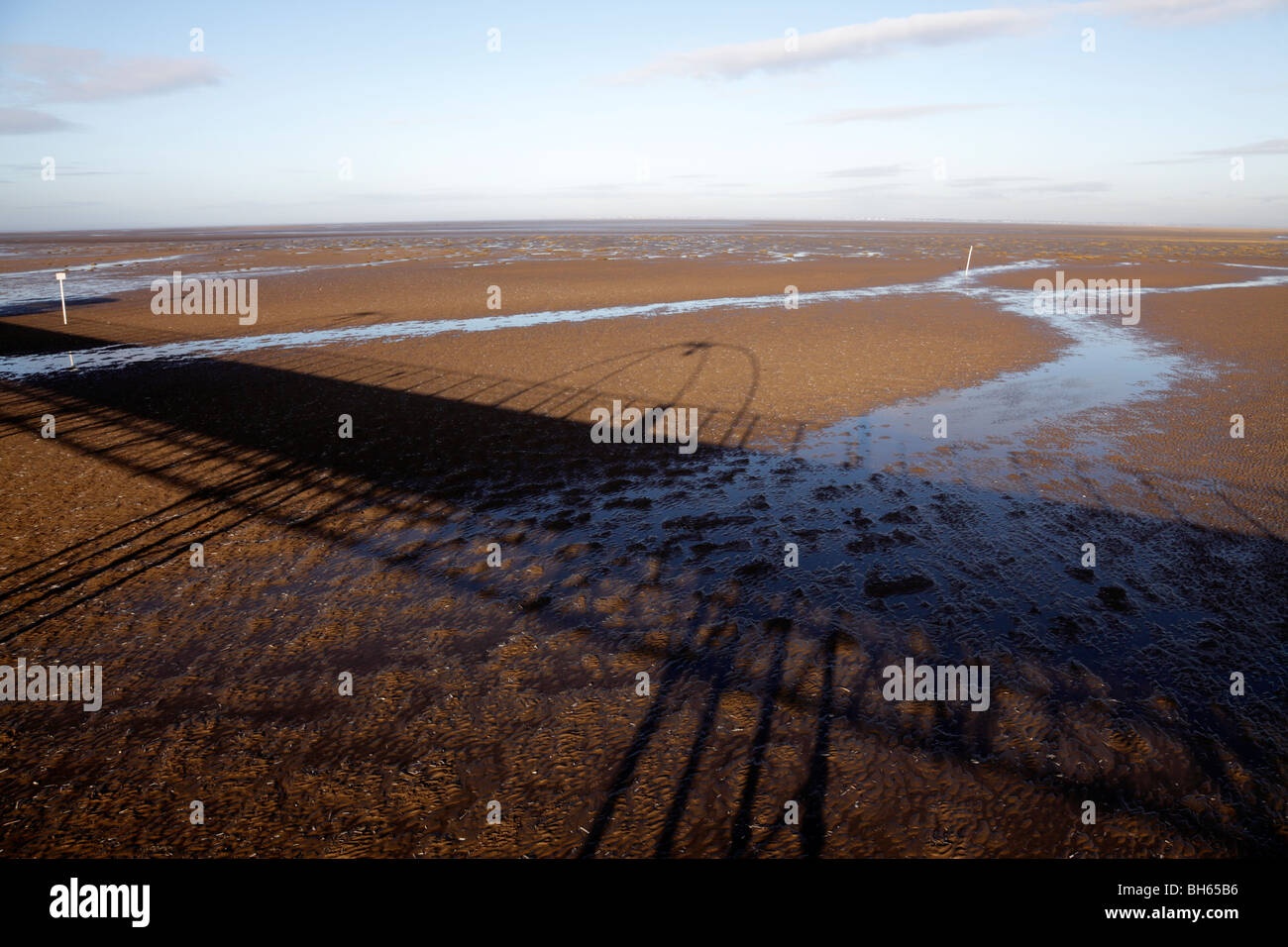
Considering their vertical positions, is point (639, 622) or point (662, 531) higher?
point (662, 531)

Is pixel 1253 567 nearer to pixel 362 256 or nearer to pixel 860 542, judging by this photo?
pixel 860 542

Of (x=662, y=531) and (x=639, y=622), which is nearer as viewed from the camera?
(x=639, y=622)

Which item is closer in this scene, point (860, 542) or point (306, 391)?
point (860, 542)

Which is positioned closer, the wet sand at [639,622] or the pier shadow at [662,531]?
the wet sand at [639,622]

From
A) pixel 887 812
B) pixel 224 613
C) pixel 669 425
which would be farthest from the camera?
pixel 669 425

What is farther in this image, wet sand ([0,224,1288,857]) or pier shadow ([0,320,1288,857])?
pier shadow ([0,320,1288,857])

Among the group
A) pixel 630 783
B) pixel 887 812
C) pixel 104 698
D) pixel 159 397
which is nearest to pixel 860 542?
pixel 887 812

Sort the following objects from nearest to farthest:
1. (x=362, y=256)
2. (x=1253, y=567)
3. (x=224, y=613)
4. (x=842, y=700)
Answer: (x=842, y=700), (x=224, y=613), (x=1253, y=567), (x=362, y=256)
